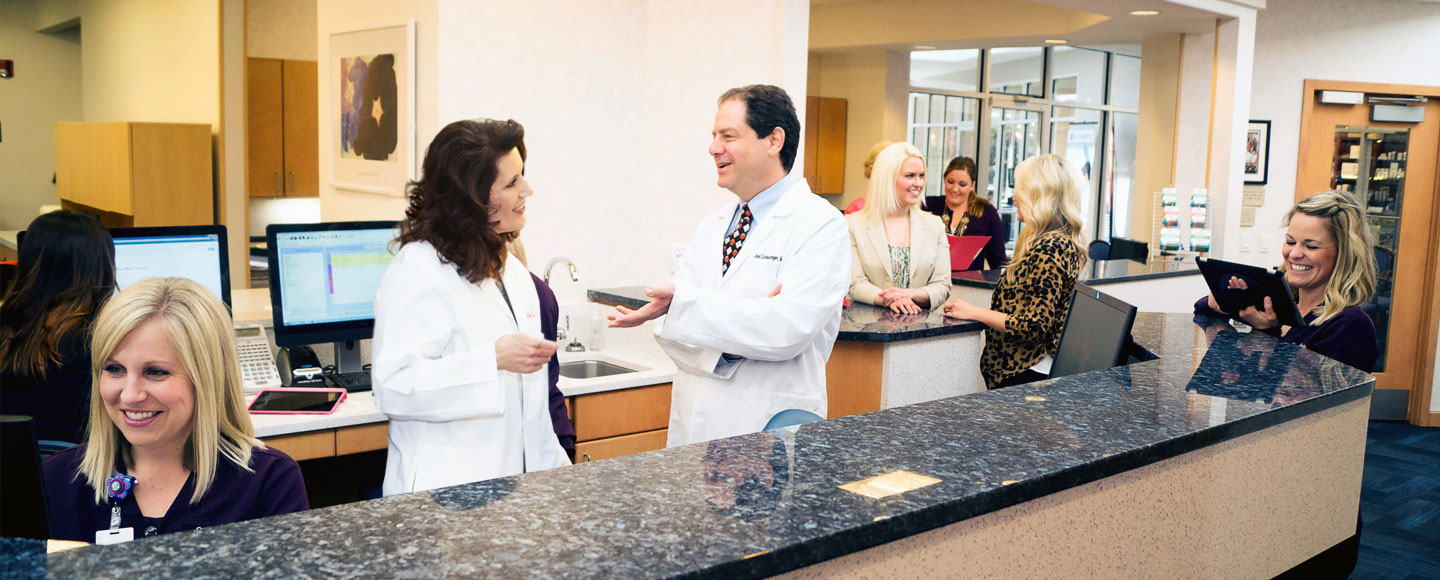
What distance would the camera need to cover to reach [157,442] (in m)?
1.57

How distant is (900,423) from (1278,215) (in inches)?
255

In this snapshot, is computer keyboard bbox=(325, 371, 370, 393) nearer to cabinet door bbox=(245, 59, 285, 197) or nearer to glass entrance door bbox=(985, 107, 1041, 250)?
cabinet door bbox=(245, 59, 285, 197)

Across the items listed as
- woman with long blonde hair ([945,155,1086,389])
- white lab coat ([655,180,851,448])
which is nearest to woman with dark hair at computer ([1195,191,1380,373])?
woman with long blonde hair ([945,155,1086,389])

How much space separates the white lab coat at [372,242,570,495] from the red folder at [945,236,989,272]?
10.5 ft

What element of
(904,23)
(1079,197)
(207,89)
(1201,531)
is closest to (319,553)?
(1201,531)

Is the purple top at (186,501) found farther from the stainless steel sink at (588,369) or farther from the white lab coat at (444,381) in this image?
the stainless steel sink at (588,369)

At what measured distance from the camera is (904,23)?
8.21 m

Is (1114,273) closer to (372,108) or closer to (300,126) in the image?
(372,108)

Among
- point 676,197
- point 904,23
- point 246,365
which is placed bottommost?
point 246,365

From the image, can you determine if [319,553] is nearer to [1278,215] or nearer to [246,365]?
[246,365]

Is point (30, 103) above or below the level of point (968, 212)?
above

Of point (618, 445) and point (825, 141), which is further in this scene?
point (825, 141)

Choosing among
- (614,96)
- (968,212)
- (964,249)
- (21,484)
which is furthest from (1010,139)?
(21,484)

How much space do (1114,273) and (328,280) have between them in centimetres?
354
